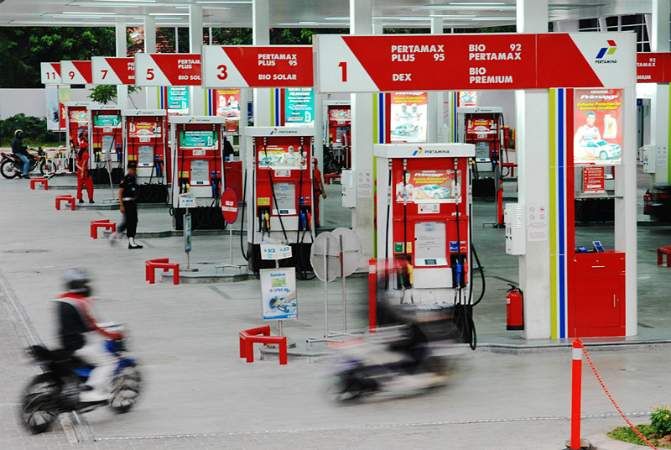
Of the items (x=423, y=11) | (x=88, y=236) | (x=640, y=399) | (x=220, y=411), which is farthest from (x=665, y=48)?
(x=220, y=411)

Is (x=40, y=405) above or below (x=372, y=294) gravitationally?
below

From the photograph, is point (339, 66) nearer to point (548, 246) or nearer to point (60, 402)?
point (548, 246)

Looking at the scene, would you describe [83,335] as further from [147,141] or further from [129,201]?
[147,141]

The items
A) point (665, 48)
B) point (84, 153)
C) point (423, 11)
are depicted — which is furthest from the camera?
point (423, 11)

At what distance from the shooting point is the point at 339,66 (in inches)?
526

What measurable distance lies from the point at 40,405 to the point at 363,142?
35.6 feet

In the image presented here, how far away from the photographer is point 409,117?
25719mm

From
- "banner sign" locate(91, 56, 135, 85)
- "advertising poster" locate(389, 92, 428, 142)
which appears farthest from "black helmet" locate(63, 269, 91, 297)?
"banner sign" locate(91, 56, 135, 85)

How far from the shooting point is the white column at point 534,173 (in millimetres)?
13664

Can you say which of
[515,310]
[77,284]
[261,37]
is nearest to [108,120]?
[261,37]

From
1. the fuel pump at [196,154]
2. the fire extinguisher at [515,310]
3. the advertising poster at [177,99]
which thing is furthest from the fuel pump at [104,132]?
the fire extinguisher at [515,310]

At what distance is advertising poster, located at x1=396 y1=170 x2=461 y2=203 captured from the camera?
14000mm

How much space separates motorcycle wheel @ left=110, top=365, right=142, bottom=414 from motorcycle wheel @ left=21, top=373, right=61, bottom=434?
0.60 meters

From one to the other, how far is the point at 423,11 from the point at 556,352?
2271 cm
